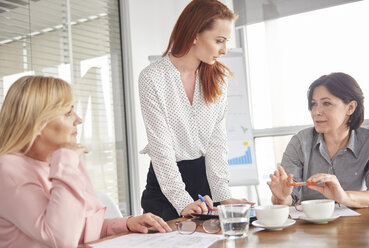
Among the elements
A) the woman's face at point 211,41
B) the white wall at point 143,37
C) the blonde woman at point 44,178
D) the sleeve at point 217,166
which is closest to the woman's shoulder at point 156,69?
the woman's face at point 211,41

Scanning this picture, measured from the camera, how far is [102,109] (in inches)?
145

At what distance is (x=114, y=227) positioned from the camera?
134cm

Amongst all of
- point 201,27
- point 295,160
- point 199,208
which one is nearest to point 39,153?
point 199,208

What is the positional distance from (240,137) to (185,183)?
1.93 m

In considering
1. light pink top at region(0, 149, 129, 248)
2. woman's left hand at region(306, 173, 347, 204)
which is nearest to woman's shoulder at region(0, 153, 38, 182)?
light pink top at region(0, 149, 129, 248)

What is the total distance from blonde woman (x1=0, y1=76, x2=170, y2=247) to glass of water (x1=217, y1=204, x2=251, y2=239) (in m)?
0.22

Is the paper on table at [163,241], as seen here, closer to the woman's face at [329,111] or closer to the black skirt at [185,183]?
the black skirt at [185,183]

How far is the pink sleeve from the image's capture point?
1.34 m

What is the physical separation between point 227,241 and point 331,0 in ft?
11.5

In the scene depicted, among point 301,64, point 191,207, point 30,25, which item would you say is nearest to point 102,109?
point 30,25

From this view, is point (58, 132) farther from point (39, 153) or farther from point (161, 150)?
point (161, 150)

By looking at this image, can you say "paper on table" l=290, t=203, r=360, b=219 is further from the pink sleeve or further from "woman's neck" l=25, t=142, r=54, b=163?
"woman's neck" l=25, t=142, r=54, b=163

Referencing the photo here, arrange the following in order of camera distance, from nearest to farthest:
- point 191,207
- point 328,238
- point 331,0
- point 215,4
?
point 328,238 < point 191,207 < point 215,4 < point 331,0

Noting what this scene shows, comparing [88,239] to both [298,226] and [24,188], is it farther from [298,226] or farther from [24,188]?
[298,226]
